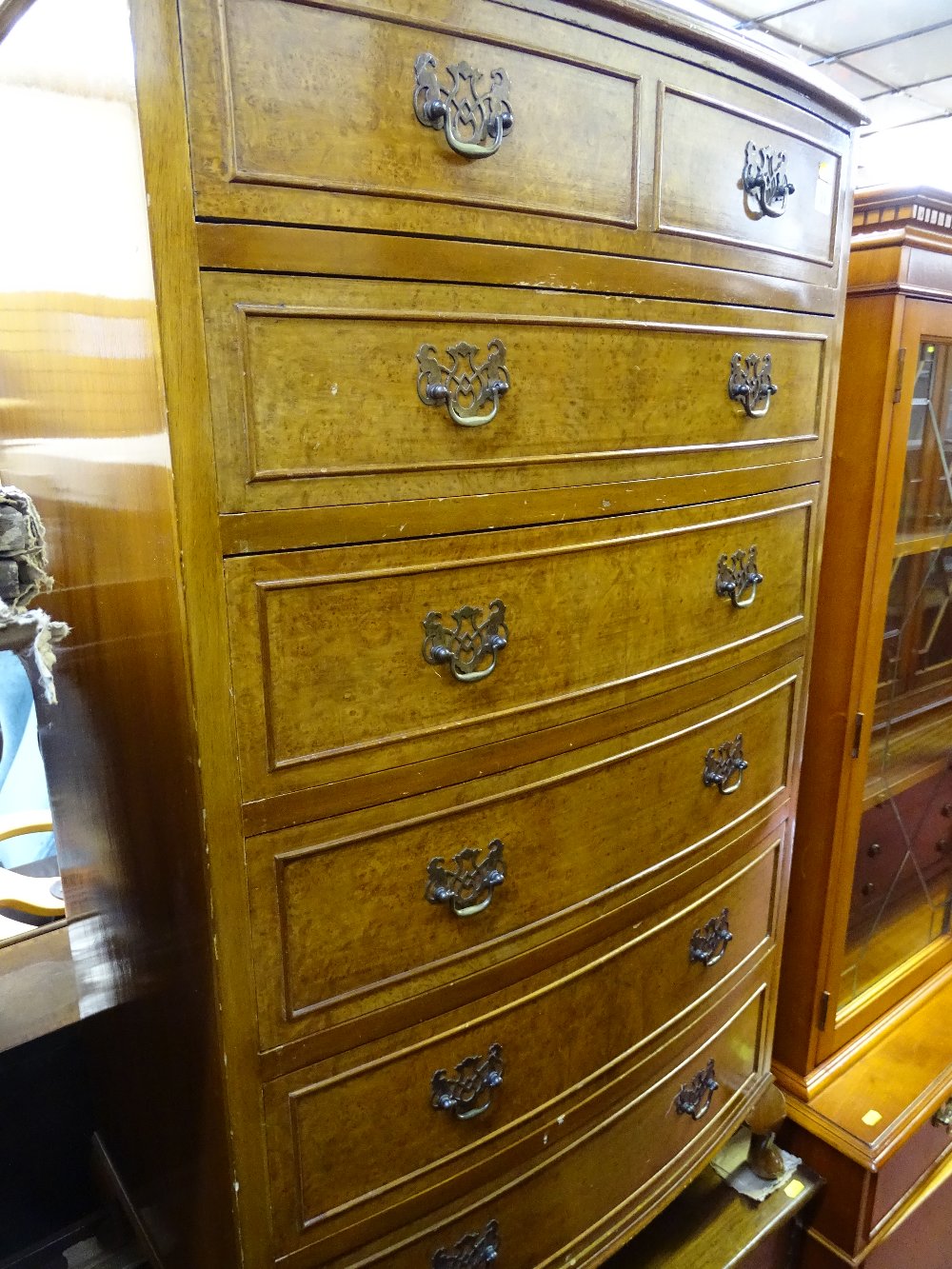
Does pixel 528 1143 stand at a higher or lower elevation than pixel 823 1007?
higher

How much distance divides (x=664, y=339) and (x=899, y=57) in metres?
3.38

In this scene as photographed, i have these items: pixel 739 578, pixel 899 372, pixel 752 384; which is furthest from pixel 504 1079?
pixel 899 372

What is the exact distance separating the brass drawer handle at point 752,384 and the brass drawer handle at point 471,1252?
0.84 metres

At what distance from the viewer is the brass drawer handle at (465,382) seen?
651 mm

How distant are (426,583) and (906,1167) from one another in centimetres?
131

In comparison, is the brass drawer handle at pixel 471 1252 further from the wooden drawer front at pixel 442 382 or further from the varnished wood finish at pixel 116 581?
the wooden drawer front at pixel 442 382

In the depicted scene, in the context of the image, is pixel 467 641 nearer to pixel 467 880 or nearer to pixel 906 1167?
pixel 467 880

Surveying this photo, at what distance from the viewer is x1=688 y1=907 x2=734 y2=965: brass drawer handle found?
104 centimetres

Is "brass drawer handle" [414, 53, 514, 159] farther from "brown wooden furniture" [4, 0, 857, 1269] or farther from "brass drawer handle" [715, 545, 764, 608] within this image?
"brass drawer handle" [715, 545, 764, 608]

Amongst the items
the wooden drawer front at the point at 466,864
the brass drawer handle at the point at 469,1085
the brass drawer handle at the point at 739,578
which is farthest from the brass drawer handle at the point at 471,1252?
the brass drawer handle at the point at 739,578

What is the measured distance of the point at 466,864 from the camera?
76 cm

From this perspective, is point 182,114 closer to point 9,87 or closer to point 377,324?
point 377,324

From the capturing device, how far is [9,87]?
715 mm

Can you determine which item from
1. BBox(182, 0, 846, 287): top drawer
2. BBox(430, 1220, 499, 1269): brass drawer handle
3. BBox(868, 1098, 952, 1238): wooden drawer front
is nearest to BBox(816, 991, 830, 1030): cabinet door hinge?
BBox(868, 1098, 952, 1238): wooden drawer front
